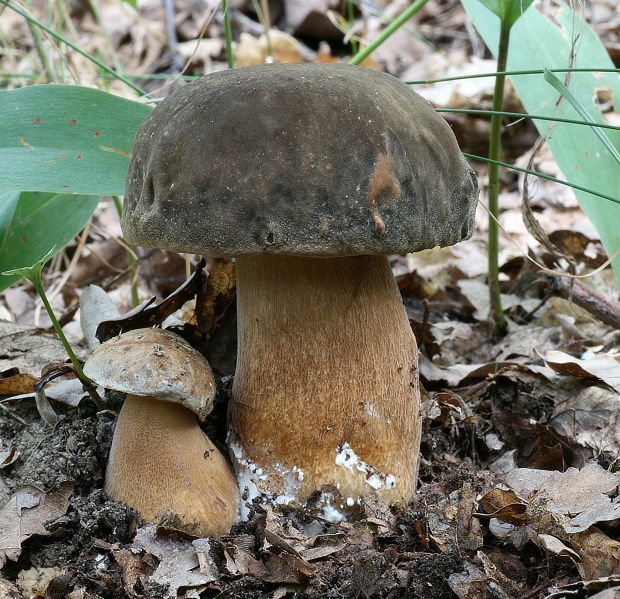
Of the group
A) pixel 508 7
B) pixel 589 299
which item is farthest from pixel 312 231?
pixel 589 299

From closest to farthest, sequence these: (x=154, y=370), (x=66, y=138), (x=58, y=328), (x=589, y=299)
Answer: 1. (x=154, y=370)
2. (x=58, y=328)
3. (x=66, y=138)
4. (x=589, y=299)

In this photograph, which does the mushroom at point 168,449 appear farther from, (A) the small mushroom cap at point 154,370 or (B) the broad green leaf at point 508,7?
(B) the broad green leaf at point 508,7

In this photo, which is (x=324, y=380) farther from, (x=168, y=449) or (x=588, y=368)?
(x=588, y=368)

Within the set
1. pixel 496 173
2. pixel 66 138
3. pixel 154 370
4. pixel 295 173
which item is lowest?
pixel 154 370

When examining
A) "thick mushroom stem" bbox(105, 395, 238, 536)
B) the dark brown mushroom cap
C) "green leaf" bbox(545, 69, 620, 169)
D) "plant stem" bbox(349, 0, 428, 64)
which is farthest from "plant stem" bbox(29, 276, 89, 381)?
"green leaf" bbox(545, 69, 620, 169)

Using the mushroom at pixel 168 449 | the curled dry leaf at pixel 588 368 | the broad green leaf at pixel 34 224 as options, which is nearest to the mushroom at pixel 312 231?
the mushroom at pixel 168 449

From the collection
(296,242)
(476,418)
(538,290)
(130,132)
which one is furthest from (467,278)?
(296,242)

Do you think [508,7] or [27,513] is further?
[508,7]
